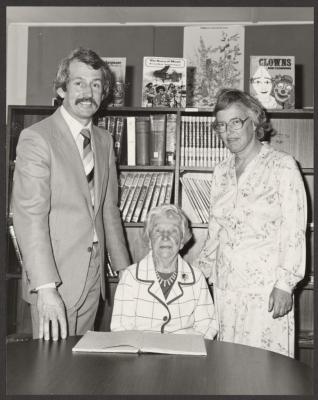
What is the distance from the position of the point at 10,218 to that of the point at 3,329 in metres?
2.25

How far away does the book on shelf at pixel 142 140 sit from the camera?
3207mm

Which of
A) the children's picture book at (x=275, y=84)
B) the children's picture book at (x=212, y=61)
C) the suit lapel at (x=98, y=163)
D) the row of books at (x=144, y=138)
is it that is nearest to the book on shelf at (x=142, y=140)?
the row of books at (x=144, y=138)

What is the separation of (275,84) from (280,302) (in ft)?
5.37

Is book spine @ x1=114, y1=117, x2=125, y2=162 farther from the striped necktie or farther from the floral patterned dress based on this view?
the floral patterned dress

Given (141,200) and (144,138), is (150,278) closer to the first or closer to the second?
(141,200)

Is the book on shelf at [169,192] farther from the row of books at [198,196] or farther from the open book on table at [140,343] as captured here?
the open book on table at [140,343]

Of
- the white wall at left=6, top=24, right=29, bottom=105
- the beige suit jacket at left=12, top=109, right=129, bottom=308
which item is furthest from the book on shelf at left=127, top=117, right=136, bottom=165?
the white wall at left=6, top=24, right=29, bottom=105

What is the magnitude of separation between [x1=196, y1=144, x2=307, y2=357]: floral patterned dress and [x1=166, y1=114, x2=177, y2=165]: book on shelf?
3.50 ft

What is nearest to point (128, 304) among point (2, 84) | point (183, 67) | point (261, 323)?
point (261, 323)

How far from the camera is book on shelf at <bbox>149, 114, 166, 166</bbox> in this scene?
10.5 feet

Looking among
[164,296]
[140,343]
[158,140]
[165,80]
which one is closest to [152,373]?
[140,343]

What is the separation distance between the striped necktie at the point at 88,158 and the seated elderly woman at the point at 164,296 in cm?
40

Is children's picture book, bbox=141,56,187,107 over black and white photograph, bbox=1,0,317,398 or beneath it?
over

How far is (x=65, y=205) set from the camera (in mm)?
1987
